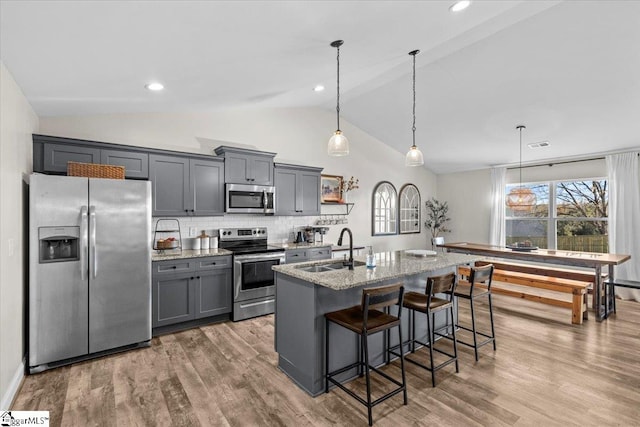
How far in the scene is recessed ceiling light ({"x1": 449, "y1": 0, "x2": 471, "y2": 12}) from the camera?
260 centimetres

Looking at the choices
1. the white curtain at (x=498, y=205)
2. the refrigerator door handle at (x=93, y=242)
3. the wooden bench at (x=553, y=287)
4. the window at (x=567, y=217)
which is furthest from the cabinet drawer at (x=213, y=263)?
the window at (x=567, y=217)

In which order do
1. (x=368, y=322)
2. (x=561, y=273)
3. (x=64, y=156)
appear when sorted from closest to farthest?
(x=368, y=322), (x=64, y=156), (x=561, y=273)

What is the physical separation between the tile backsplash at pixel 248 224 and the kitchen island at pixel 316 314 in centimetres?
217

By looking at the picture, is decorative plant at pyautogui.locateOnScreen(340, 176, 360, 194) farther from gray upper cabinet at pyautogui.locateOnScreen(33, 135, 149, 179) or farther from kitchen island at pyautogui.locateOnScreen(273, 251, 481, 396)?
gray upper cabinet at pyautogui.locateOnScreen(33, 135, 149, 179)

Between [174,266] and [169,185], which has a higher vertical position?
[169,185]

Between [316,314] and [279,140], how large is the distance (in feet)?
12.2

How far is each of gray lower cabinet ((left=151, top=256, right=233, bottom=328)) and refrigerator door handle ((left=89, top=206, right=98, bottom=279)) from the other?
62cm

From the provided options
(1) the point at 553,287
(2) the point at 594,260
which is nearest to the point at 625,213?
(2) the point at 594,260

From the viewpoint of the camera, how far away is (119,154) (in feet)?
12.4

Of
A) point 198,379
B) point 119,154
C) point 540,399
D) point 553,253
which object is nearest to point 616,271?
point 553,253

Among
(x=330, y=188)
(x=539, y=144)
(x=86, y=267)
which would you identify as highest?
(x=539, y=144)

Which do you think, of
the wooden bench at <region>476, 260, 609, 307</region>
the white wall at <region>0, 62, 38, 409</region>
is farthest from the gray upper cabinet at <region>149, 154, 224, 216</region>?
the wooden bench at <region>476, 260, 609, 307</region>

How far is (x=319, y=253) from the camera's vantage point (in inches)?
204

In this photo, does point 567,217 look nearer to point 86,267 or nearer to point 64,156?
point 86,267
